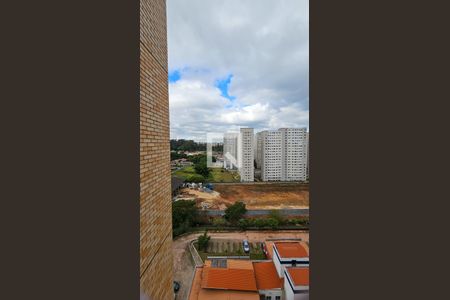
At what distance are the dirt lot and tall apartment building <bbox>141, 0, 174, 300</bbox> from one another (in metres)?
17.2

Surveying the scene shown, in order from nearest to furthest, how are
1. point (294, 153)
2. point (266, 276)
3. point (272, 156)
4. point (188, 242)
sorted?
point (266, 276), point (188, 242), point (294, 153), point (272, 156)

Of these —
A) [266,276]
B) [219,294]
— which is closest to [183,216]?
[266,276]

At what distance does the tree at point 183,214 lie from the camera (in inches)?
591

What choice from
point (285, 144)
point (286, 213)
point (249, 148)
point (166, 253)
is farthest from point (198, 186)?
point (166, 253)

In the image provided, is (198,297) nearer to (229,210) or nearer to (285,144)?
(229,210)

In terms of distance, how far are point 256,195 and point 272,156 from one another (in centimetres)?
808

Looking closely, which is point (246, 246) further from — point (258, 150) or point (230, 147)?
point (258, 150)

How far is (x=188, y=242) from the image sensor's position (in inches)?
529

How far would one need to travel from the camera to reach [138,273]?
70.0 inches

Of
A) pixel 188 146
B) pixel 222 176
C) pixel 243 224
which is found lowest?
pixel 243 224

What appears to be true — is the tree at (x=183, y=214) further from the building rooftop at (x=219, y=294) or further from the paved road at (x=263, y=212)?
the building rooftop at (x=219, y=294)

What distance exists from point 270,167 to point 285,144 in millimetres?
4029

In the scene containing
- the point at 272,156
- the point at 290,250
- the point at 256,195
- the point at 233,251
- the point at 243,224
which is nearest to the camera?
the point at 290,250

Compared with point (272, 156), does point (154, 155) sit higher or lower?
higher
